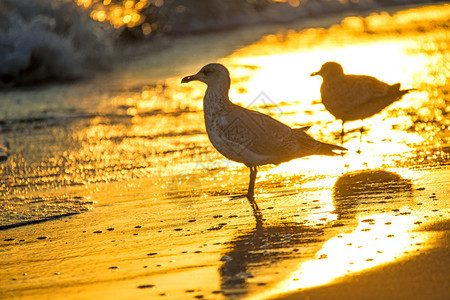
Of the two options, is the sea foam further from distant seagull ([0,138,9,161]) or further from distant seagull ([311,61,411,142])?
distant seagull ([311,61,411,142])

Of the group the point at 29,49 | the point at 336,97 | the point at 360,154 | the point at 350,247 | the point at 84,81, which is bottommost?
the point at 350,247

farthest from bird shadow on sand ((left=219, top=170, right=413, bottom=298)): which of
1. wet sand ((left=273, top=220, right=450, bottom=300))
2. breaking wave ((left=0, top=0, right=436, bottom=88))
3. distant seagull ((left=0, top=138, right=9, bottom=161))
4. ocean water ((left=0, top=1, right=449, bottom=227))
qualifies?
breaking wave ((left=0, top=0, right=436, bottom=88))

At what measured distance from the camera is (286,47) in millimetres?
19188

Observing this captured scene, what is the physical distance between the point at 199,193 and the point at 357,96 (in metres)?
2.82

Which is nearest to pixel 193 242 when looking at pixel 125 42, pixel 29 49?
pixel 29 49

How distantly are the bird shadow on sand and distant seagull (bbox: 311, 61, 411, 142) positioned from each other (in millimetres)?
1860

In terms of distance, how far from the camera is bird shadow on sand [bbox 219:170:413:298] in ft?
14.4

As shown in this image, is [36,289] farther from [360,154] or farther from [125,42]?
[125,42]

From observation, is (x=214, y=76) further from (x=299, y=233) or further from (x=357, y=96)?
(x=357, y=96)

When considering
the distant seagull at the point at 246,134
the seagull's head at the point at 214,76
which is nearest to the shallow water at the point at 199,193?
the distant seagull at the point at 246,134

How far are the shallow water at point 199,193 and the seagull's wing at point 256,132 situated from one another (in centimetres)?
41

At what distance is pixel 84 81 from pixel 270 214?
11.7 metres

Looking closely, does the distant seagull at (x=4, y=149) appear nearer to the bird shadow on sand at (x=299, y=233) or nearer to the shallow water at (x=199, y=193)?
the shallow water at (x=199, y=193)

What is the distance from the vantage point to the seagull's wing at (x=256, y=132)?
6508 millimetres
